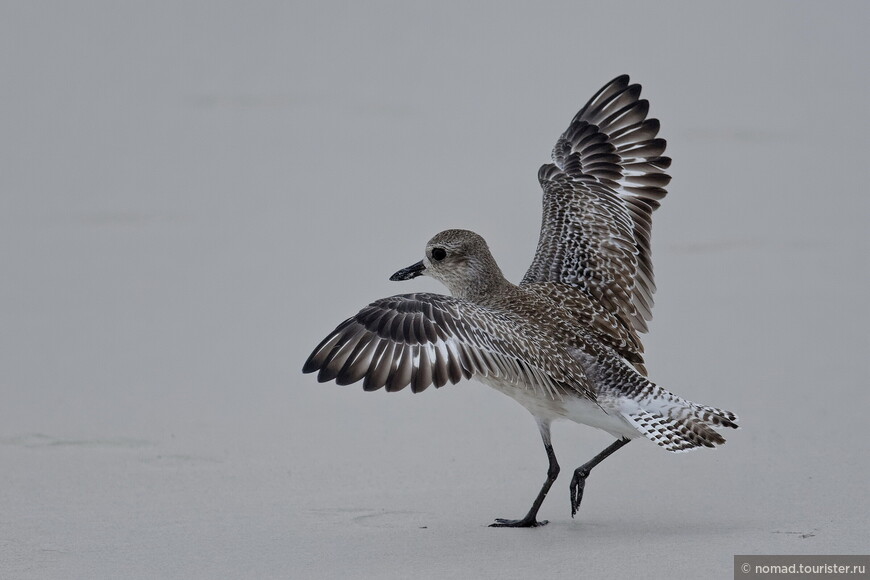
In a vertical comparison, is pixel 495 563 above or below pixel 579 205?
below

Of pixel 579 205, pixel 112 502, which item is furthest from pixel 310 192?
pixel 112 502

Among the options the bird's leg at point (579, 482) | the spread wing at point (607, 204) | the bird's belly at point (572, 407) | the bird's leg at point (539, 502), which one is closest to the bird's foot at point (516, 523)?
the bird's leg at point (539, 502)

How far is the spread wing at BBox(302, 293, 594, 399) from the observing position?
5.56 m

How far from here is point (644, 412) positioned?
5809mm

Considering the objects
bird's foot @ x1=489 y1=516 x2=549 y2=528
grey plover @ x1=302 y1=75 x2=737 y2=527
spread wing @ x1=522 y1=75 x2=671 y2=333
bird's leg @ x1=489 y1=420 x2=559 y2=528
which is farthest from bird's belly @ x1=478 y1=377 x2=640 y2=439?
spread wing @ x1=522 y1=75 x2=671 y2=333

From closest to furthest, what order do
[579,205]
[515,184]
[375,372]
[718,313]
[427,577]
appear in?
[427,577] < [375,372] < [579,205] < [718,313] < [515,184]

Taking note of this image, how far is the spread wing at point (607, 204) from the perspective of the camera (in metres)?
6.93

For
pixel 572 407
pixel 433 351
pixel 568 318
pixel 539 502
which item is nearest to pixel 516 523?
pixel 539 502

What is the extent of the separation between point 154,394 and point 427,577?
3.31 metres

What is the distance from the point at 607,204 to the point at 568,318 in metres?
1.12

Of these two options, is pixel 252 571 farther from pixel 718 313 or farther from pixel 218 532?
pixel 718 313

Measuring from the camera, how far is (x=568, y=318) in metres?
6.45

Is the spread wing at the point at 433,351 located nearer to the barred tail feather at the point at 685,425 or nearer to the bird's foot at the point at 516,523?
the barred tail feather at the point at 685,425

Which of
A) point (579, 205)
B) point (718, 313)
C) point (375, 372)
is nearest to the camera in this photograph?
point (375, 372)
